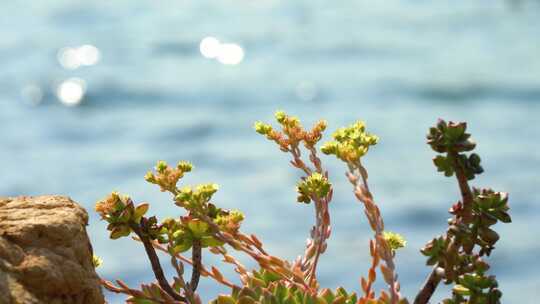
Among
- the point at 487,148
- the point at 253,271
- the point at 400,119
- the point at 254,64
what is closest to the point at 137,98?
the point at 254,64

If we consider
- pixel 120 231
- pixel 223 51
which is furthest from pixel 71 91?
pixel 120 231

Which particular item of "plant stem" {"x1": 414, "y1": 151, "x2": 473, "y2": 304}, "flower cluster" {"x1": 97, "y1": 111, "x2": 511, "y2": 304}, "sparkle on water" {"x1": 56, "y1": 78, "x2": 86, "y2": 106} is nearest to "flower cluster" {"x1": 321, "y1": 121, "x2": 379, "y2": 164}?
"flower cluster" {"x1": 97, "y1": 111, "x2": 511, "y2": 304}

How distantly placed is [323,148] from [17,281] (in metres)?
0.38

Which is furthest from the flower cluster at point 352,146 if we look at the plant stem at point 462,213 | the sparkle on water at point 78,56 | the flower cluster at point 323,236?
the sparkle on water at point 78,56

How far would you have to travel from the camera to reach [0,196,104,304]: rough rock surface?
126cm

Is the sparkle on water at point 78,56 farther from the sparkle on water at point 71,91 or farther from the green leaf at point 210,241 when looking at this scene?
the green leaf at point 210,241

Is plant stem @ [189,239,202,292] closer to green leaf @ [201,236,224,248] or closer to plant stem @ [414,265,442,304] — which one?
green leaf @ [201,236,224,248]

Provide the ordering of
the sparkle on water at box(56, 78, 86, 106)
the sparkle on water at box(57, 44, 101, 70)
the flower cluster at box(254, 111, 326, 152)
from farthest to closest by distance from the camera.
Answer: the sparkle on water at box(57, 44, 101, 70) → the sparkle on water at box(56, 78, 86, 106) → the flower cluster at box(254, 111, 326, 152)

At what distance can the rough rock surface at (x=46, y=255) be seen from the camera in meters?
1.26

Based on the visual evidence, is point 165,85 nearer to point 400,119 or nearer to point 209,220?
point 400,119

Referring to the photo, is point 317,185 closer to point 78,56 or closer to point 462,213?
point 462,213

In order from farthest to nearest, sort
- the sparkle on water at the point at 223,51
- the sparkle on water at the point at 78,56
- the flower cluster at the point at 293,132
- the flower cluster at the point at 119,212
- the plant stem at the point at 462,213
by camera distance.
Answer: the sparkle on water at the point at 223,51
the sparkle on water at the point at 78,56
the flower cluster at the point at 293,132
the flower cluster at the point at 119,212
the plant stem at the point at 462,213

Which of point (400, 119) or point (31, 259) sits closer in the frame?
point (31, 259)

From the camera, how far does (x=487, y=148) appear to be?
23.6 feet
